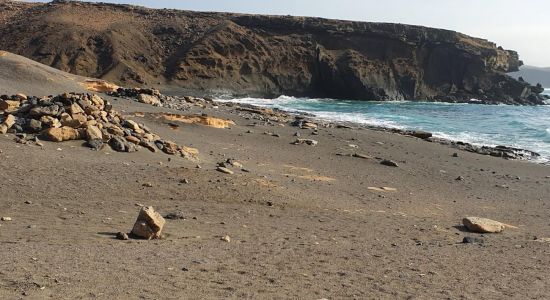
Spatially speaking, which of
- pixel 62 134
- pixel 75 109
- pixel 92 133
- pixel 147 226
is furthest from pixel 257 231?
pixel 75 109

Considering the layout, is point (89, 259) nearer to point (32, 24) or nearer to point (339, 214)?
point (339, 214)

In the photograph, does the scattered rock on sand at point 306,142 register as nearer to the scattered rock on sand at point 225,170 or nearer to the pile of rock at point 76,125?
the pile of rock at point 76,125

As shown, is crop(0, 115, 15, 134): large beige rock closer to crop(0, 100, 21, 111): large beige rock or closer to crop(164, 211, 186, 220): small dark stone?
crop(0, 100, 21, 111): large beige rock

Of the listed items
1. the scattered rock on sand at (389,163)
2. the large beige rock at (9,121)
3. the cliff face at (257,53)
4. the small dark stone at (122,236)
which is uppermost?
the cliff face at (257,53)

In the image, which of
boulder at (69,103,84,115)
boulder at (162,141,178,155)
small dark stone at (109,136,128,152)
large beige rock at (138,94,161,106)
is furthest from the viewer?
large beige rock at (138,94,161,106)

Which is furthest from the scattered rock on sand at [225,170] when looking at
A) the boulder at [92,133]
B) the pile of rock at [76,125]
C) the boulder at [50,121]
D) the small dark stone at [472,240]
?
the small dark stone at [472,240]

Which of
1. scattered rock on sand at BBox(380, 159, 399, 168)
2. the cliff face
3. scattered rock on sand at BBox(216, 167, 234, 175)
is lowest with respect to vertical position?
scattered rock on sand at BBox(380, 159, 399, 168)

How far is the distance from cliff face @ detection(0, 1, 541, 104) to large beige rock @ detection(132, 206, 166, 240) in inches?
1890

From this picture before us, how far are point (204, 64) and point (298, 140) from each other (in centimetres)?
4220

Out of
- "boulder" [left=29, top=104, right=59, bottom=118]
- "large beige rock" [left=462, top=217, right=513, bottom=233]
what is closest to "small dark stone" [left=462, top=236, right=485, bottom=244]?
"large beige rock" [left=462, top=217, right=513, bottom=233]

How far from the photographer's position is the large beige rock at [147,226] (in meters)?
6.15

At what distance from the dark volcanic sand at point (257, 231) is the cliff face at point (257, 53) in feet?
144

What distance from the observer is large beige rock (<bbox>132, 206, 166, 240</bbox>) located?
6.15 meters

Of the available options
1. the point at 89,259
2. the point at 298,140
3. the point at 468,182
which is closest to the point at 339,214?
the point at 89,259
